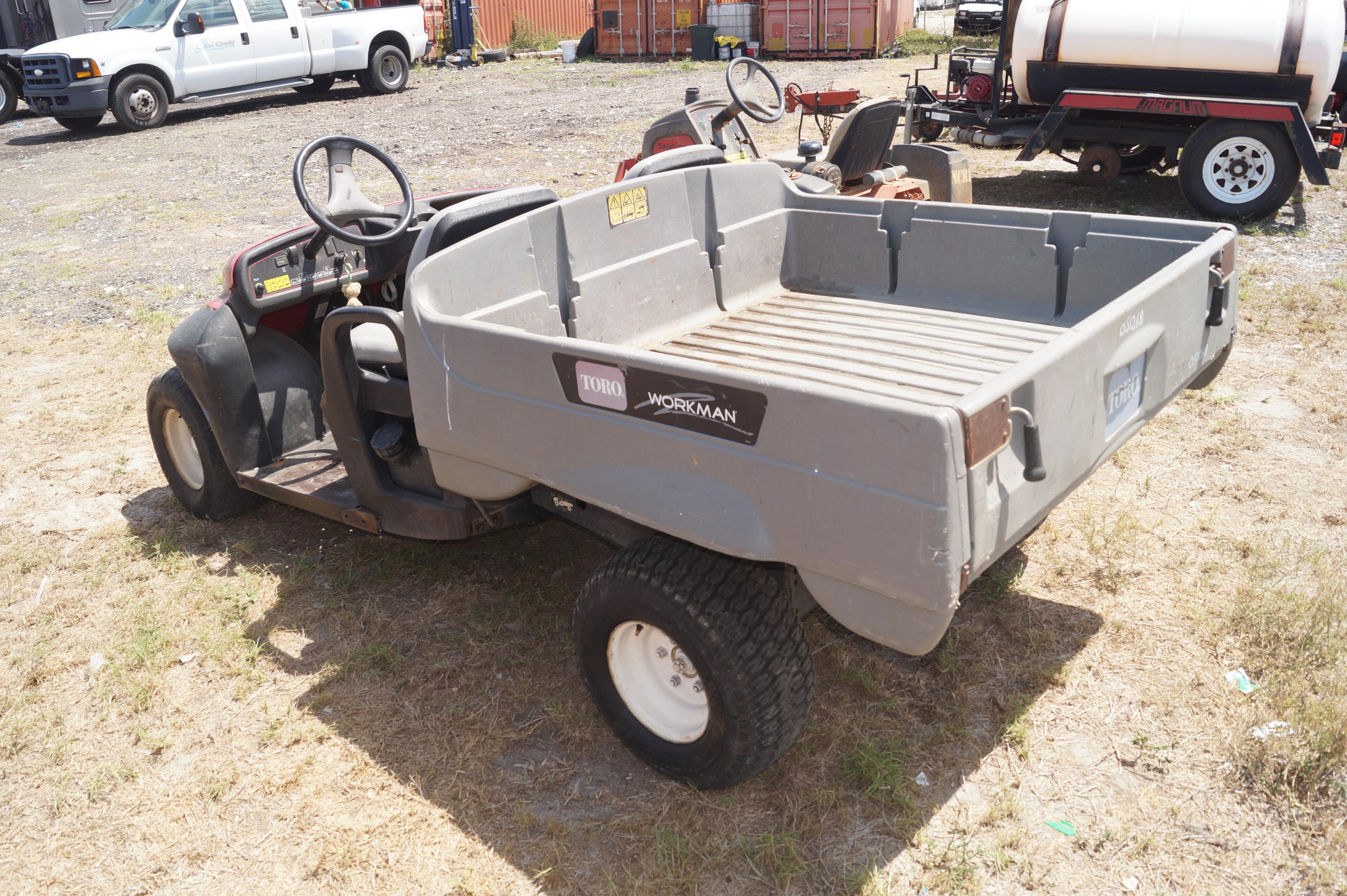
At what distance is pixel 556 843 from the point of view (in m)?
2.85

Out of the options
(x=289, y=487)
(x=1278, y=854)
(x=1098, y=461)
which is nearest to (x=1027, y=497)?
(x=1098, y=461)

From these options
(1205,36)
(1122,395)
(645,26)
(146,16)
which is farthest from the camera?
(645,26)

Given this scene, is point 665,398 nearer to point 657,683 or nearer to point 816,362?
point 657,683

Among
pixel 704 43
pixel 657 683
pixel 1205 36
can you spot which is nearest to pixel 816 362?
pixel 657 683

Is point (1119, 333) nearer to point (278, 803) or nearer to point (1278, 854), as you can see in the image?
point (1278, 854)

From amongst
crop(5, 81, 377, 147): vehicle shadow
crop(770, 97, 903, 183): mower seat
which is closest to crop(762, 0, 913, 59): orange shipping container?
crop(5, 81, 377, 147): vehicle shadow

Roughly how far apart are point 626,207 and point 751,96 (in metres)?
3.01

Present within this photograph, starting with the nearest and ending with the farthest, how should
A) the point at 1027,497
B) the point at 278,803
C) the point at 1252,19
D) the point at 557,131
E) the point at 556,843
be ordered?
the point at 1027,497, the point at 556,843, the point at 278,803, the point at 1252,19, the point at 557,131

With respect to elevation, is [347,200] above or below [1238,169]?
above

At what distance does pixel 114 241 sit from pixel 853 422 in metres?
9.63

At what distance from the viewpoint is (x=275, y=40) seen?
53.1 feet

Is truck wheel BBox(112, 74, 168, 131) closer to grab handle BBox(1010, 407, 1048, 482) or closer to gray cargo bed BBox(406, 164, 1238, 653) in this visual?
gray cargo bed BBox(406, 164, 1238, 653)

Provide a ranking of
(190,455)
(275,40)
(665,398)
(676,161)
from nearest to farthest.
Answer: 1. (665,398)
2. (676,161)
3. (190,455)
4. (275,40)

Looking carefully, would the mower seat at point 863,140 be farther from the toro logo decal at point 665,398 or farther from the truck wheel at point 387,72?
the truck wheel at point 387,72
